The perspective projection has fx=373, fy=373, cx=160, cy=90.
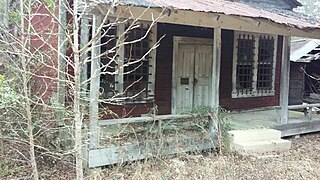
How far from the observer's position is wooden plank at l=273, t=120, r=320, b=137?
8.79 meters

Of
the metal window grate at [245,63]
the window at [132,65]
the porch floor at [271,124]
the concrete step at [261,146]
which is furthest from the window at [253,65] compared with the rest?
the concrete step at [261,146]

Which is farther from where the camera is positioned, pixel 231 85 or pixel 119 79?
pixel 231 85

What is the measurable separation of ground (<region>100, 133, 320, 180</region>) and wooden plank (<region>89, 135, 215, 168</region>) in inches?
5.3

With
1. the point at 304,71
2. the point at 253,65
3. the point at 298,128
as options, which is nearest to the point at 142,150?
the point at 298,128

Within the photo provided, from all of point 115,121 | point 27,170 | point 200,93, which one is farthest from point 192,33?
point 27,170

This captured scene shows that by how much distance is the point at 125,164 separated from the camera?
6.29 meters

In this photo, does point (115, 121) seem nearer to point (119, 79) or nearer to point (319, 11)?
point (119, 79)

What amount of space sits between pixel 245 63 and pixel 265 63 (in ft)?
3.15

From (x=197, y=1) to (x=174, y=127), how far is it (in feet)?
8.02

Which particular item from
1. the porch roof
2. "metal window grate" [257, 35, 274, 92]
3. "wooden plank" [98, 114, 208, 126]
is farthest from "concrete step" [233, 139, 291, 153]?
the porch roof

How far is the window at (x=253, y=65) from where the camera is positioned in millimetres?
10734

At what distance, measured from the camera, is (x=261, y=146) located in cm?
731

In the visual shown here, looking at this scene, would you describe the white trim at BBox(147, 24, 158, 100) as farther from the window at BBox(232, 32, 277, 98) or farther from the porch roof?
the porch roof

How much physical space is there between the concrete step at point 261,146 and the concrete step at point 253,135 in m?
0.09
